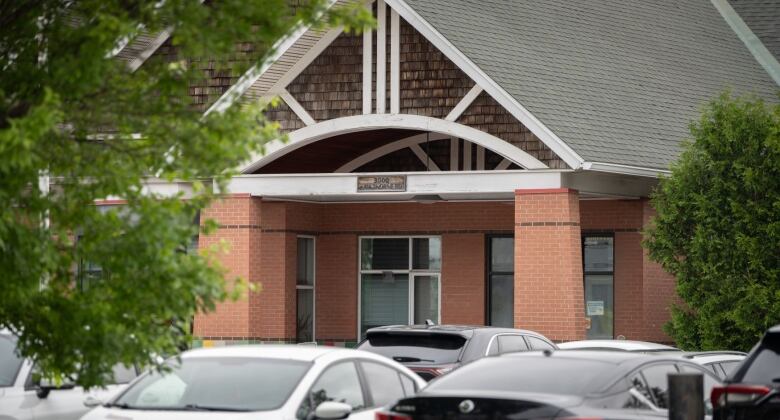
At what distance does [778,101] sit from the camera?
95.7ft

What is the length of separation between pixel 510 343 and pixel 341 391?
672 cm

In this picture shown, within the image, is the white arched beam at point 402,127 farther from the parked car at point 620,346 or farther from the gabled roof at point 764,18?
the gabled roof at point 764,18

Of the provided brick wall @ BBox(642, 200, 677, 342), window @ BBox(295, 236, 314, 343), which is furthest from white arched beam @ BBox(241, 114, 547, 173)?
window @ BBox(295, 236, 314, 343)

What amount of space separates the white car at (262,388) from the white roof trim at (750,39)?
21255 millimetres

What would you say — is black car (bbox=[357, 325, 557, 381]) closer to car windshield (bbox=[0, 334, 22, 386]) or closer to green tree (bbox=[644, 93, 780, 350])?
car windshield (bbox=[0, 334, 22, 386])

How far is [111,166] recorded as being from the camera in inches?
344

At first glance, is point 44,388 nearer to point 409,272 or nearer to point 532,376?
point 532,376

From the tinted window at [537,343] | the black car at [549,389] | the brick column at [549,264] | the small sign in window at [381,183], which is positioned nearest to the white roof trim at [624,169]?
the brick column at [549,264]

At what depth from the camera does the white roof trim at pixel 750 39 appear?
1258 inches

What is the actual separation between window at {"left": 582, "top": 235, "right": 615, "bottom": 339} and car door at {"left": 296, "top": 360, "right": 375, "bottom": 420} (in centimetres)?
1520

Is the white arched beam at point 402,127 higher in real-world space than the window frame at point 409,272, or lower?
higher

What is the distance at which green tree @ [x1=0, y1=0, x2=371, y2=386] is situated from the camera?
8.59 metres

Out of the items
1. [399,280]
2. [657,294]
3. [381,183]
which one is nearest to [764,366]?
[381,183]

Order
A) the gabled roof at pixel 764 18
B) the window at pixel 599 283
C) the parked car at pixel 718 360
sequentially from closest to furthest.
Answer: the parked car at pixel 718 360
the window at pixel 599 283
the gabled roof at pixel 764 18
